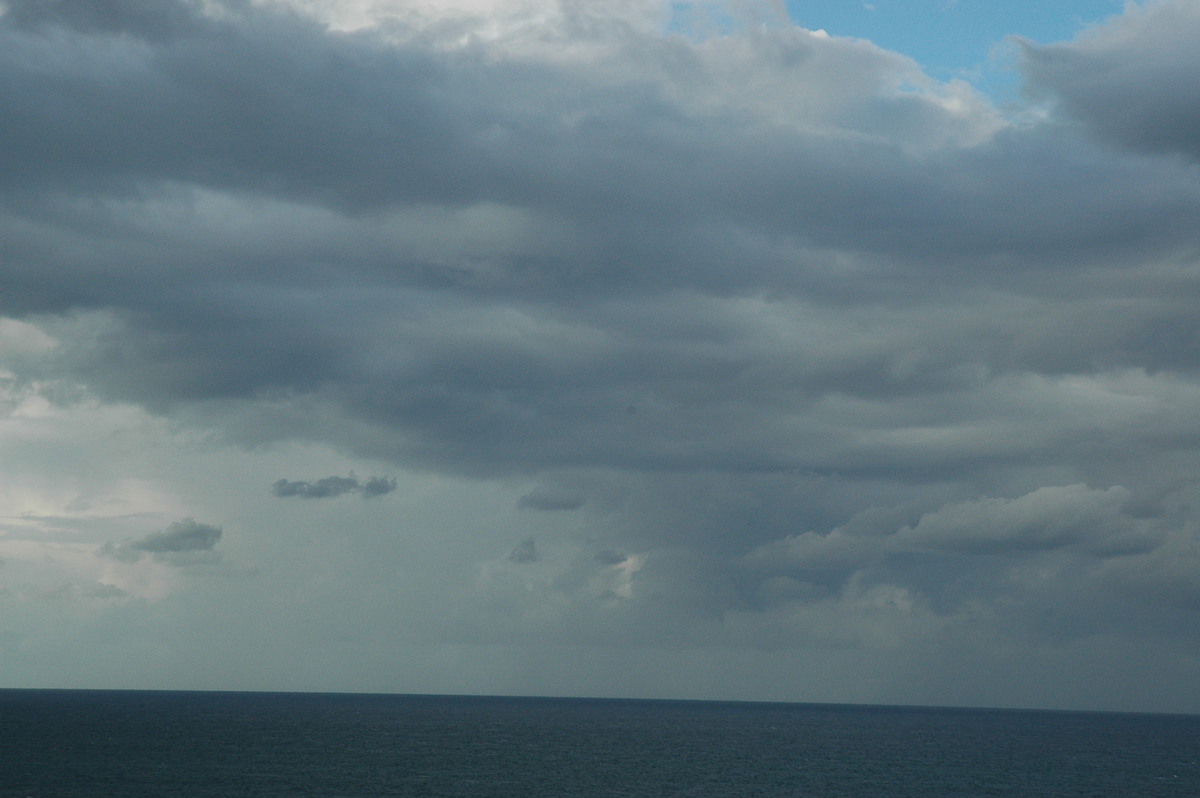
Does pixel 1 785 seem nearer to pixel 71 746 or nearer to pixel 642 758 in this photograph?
pixel 71 746

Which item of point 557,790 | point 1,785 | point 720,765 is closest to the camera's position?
point 1,785

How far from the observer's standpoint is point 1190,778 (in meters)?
188

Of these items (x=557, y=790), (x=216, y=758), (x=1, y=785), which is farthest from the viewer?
(x=216, y=758)

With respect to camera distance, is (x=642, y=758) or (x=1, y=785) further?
(x=642, y=758)

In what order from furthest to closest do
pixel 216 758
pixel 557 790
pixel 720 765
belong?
1. pixel 720 765
2. pixel 216 758
3. pixel 557 790

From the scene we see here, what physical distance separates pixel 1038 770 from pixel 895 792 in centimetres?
6077

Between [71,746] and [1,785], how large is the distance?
210ft

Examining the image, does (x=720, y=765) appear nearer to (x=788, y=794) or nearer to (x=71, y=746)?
(x=788, y=794)

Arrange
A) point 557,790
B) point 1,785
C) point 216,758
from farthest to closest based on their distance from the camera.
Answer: point 216,758, point 557,790, point 1,785

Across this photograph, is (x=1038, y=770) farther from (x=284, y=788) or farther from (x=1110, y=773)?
(x=284, y=788)

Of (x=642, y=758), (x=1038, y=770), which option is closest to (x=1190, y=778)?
(x=1038, y=770)

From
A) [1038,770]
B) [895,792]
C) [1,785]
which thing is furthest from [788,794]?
[1,785]

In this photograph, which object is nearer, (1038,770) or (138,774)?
(138,774)

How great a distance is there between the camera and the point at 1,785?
13112cm
